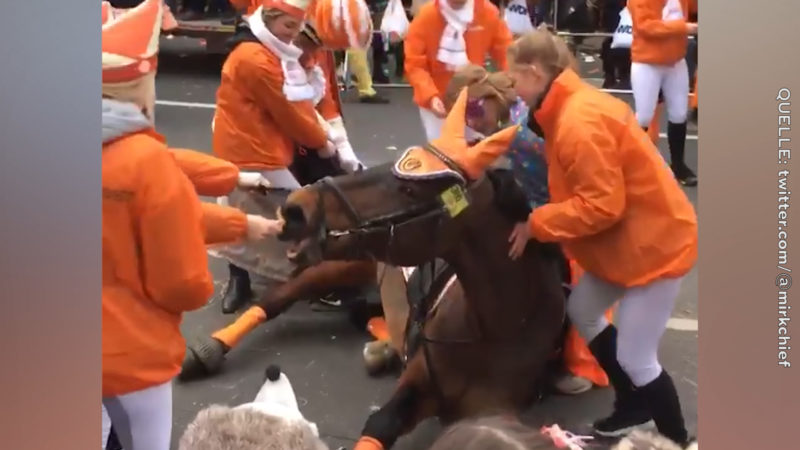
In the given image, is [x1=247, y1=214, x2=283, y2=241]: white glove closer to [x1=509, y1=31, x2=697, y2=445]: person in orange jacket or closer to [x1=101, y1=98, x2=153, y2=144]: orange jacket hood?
[x1=101, y1=98, x2=153, y2=144]: orange jacket hood

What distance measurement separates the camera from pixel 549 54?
3.41 feet

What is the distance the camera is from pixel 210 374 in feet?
3.46

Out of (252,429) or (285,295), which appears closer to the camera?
(252,429)

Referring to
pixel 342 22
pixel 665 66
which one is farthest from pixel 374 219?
pixel 665 66

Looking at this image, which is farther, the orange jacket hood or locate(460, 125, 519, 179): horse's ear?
locate(460, 125, 519, 179): horse's ear

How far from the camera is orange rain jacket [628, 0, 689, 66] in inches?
38.5

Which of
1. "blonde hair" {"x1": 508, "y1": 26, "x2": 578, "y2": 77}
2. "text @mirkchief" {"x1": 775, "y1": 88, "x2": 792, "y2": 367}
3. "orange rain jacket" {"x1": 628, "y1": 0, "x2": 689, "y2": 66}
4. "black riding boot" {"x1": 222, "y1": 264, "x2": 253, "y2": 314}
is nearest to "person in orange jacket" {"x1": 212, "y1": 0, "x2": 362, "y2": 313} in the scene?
"black riding boot" {"x1": 222, "y1": 264, "x2": 253, "y2": 314}

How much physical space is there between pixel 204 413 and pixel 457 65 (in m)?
0.46

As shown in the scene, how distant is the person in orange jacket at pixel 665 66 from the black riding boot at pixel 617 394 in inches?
7.8

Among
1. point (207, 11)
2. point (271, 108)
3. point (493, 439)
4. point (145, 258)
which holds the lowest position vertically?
point (493, 439)

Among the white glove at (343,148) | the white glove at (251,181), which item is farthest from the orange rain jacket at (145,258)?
the white glove at (343,148)

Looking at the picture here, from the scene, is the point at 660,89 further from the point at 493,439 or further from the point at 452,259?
the point at 493,439

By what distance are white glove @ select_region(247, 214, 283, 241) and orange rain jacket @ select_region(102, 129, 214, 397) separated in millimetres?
53

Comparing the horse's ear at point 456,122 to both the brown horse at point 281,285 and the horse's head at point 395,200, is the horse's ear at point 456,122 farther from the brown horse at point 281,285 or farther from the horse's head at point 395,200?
the brown horse at point 281,285
